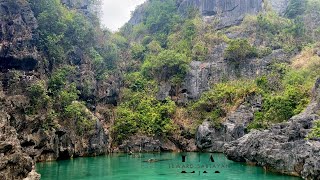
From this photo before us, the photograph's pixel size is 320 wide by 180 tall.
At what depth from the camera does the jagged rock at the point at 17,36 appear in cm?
2908

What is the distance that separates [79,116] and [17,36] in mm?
8229

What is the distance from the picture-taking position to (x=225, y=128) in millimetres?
33156

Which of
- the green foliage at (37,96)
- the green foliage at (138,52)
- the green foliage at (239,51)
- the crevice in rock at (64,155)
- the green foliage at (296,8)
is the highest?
the green foliage at (296,8)

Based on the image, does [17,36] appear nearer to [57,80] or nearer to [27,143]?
[57,80]

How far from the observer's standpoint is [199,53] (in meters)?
42.1

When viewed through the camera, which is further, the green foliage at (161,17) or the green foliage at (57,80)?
the green foliage at (161,17)

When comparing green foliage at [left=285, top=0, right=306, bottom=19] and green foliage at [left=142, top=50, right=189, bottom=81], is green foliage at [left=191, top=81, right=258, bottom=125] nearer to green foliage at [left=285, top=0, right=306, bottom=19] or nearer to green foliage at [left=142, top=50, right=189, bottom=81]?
green foliage at [left=142, top=50, right=189, bottom=81]

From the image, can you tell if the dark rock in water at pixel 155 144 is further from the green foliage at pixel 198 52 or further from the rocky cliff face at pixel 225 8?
the rocky cliff face at pixel 225 8

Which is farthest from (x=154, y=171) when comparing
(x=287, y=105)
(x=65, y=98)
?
(x=65, y=98)

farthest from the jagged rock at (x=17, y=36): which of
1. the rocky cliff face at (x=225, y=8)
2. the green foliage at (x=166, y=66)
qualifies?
the rocky cliff face at (x=225, y=8)

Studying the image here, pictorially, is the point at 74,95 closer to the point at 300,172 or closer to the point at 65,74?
the point at 65,74

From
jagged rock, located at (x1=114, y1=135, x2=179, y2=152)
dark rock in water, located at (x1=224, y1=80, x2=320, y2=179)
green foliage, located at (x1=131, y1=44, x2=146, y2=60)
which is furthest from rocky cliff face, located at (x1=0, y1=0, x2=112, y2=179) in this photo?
dark rock in water, located at (x1=224, y1=80, x2=320, y2=179)

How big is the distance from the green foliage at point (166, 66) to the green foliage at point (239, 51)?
15.4 ft

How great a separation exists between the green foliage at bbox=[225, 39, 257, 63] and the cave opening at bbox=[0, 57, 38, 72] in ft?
63.9
